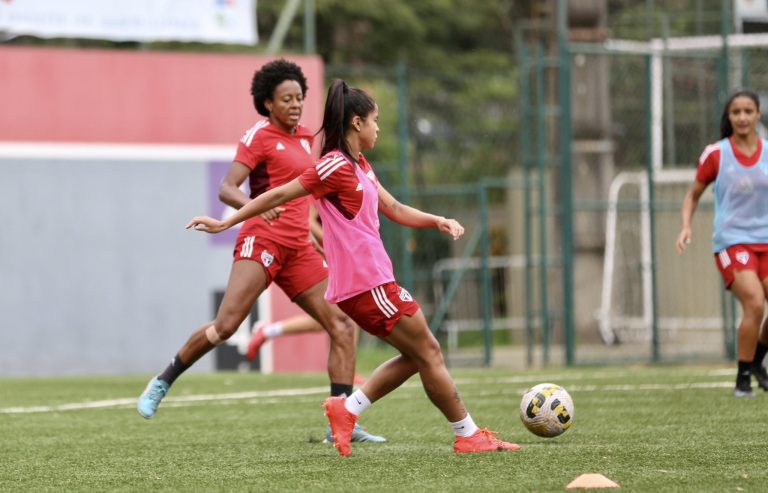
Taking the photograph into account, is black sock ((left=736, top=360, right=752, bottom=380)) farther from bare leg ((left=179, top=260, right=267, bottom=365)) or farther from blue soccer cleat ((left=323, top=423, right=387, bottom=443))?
bare leg ((left=179, top=260, right=267, bottom=365))

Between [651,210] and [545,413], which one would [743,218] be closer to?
[545,413]

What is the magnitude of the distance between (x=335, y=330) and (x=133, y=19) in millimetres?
9721

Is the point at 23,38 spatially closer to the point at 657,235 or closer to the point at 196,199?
the point at 196,199

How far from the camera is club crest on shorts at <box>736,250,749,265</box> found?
982 centimetres

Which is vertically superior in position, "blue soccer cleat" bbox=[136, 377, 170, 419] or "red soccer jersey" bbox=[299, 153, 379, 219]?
"red soccer jersey" bbox=[299, 153, 379, 219]

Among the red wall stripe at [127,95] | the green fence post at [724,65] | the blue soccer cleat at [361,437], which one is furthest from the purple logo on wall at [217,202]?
the blue soccer cleat at [361,437]

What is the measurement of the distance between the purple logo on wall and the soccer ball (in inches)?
413

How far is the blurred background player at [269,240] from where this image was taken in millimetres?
8617

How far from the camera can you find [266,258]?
8.67 metres

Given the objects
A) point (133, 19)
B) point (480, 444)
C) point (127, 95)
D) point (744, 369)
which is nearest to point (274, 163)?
point (480, 444)

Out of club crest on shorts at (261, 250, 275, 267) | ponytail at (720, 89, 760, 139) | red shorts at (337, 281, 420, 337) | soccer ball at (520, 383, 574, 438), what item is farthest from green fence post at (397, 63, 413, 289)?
red shorts at (337, 281, 420, 337)

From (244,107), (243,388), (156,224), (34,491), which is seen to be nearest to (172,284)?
(156,224)

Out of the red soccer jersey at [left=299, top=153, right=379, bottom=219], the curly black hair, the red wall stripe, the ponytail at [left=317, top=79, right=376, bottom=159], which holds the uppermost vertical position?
the red wall stripe

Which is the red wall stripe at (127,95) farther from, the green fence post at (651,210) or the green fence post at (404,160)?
the green fence post at (651,210)
